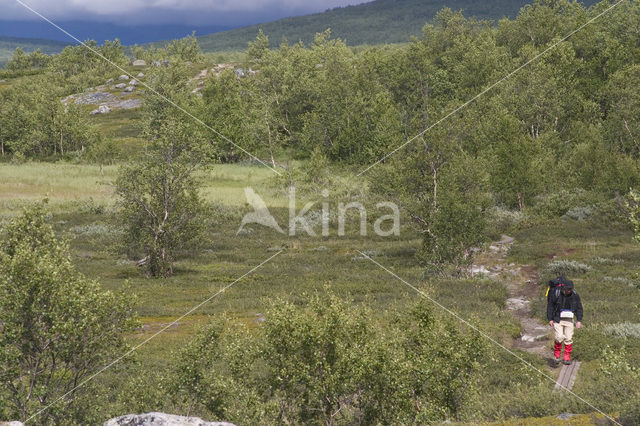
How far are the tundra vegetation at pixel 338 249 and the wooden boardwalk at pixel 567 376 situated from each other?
0.36 metres

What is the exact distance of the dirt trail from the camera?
23.5m

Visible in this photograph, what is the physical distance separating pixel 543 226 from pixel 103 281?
3978cm

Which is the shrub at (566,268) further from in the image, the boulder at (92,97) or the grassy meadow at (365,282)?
the boulder at (92,97)

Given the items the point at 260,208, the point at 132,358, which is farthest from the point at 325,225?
the point at 132,358

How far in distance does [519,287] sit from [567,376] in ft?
58.6

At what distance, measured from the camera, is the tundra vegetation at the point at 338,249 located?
1377cm

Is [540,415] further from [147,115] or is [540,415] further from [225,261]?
[147,115]

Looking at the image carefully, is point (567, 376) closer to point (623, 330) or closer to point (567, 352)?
point (567, 352)

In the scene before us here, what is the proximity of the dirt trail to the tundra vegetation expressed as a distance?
91cm

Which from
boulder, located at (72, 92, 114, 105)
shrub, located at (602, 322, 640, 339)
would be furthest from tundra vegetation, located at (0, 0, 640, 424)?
boulder, located at (72, 92, 114, 105)

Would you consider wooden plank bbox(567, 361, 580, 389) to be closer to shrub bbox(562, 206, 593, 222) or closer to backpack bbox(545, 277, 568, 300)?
backpack bbox(545, 277, 568, 300)

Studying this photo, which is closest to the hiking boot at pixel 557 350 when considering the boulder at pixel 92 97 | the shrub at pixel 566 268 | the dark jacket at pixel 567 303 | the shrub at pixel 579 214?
the dark jacket at pixel 567 303

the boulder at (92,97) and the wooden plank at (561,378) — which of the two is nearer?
the wooden plank at (561,378)

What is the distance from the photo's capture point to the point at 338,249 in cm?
5003
